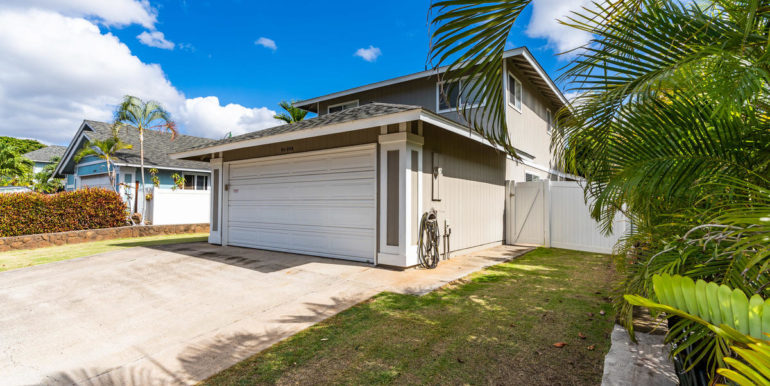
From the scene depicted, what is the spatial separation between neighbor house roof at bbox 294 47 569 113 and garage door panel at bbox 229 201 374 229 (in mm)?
4204

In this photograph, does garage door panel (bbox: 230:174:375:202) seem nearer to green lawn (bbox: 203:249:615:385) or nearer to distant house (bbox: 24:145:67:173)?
green lawn (bbox: 203:249:615:385)

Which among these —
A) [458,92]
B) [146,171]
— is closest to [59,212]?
[146,171]

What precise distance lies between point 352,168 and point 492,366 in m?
4.67

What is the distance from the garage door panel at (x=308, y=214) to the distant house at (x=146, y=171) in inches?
242

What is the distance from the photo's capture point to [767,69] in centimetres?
152

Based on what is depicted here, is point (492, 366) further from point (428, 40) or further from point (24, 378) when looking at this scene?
point (24, 378)

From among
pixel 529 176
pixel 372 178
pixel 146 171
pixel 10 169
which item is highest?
pixel 10 169

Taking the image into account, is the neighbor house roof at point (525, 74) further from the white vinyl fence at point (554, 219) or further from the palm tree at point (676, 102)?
the palm tree at point (676, 102)

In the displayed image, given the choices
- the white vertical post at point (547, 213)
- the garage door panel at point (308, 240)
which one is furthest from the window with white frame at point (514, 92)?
the garage door panel at point (308, 240)

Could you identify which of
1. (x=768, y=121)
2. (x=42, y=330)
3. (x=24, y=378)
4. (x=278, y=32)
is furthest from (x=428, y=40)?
(x=278, y=32)

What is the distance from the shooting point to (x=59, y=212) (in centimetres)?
1002

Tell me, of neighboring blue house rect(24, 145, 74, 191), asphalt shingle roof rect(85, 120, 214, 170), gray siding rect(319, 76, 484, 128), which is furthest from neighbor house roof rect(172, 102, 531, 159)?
neighboring blue house rect(24, 145, 74, 191)

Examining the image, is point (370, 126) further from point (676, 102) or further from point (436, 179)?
point (676, 102)

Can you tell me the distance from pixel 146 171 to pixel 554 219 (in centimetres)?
1709
